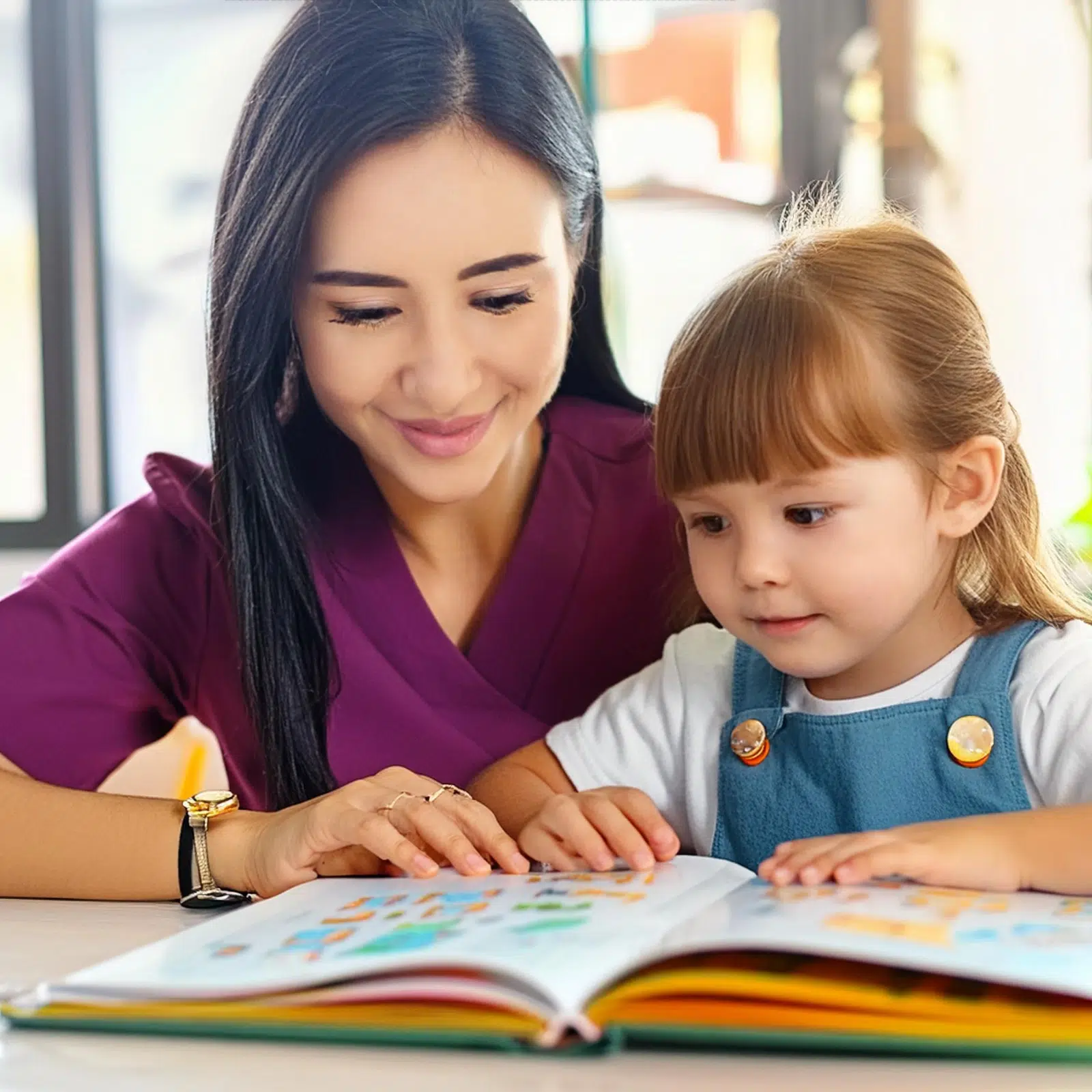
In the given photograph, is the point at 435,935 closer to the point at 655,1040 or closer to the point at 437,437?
the point at 655,1040

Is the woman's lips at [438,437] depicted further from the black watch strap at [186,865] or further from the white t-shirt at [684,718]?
the black watch strap at [186,865]

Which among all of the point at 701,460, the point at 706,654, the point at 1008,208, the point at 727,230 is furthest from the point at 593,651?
the point at 727,230

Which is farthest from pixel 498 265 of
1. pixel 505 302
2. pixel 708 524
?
pixel 708 524

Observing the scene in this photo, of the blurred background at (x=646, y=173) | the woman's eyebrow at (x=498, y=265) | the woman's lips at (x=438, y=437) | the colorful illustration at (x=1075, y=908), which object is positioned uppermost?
the blurred background at (x=646, y=173)

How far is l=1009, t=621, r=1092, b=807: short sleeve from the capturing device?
1042mm

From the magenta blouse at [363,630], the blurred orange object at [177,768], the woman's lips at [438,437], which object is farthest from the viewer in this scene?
the blurred orange object at [177,768]

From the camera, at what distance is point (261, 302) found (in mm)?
1240

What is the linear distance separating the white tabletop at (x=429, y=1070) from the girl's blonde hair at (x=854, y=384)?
1.68ft

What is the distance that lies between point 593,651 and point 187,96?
79.7 inches

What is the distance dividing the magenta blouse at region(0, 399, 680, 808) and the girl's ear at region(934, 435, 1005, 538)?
1.18ft

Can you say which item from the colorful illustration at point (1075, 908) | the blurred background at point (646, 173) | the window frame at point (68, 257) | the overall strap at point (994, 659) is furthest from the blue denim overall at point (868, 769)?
the window frame at point (68, 257)

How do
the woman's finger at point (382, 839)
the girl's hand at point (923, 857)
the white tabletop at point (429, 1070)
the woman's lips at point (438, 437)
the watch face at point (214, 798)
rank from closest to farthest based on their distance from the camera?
the white tabletop at point (429, 1070) < the girl's hand at point (923, 857) < the woman's finger at point (382, 839) < the watch face at point (214, 798) < the woman's lips at point (438, 437)

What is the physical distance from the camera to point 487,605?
1.44 metres

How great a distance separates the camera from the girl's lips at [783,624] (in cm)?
108
